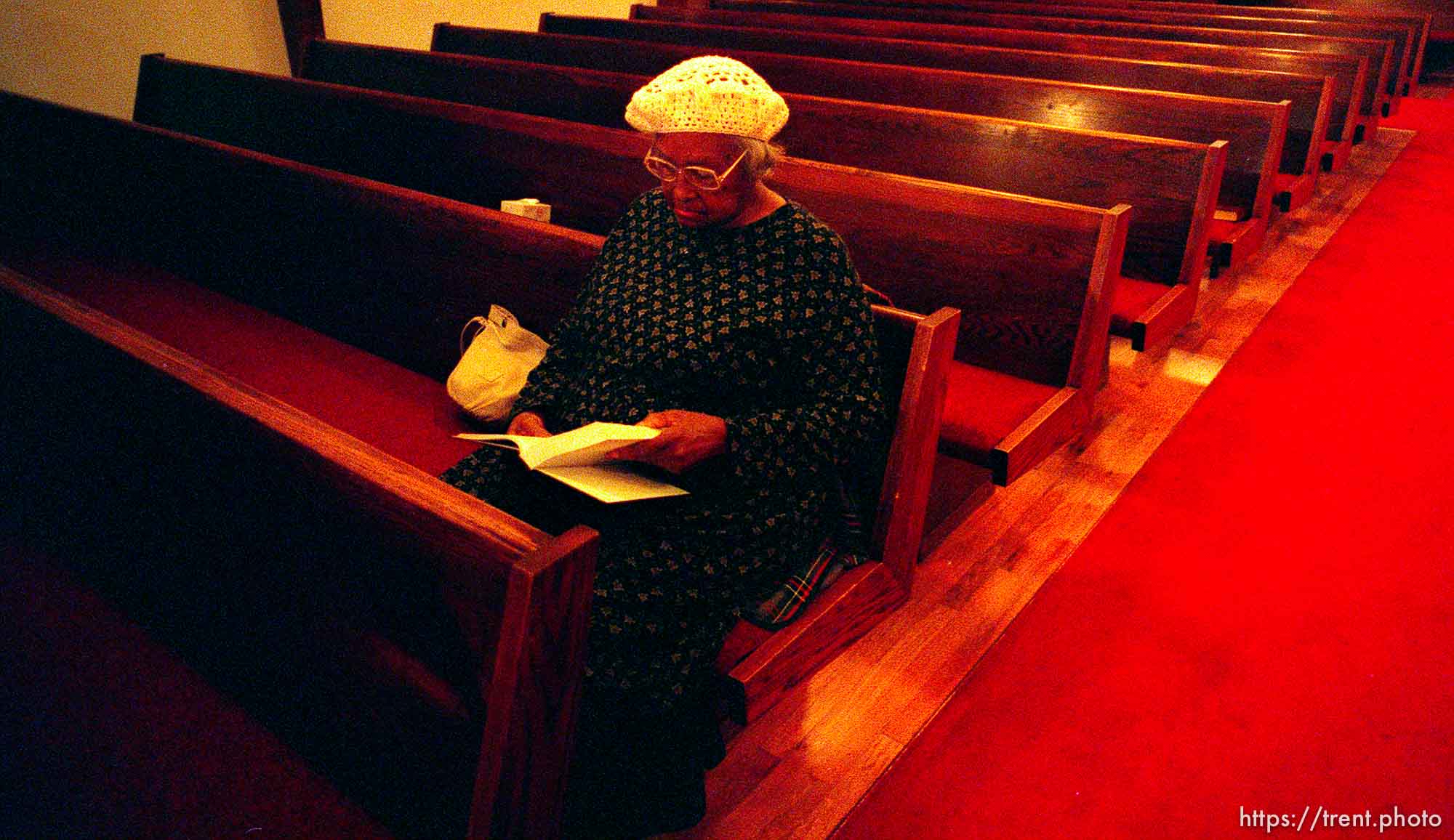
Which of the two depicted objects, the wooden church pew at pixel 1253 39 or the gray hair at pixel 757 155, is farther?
the wooden church pew at pixel 1253 39

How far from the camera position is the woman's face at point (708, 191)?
141 cm

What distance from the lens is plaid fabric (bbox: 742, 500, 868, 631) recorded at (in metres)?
1.42

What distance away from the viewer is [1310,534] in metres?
2.02

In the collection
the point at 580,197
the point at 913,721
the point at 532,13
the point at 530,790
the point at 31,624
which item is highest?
the point at 532,13

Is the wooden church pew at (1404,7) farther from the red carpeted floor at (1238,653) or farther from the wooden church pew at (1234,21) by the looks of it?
the red carpeted floor at (1238,653)

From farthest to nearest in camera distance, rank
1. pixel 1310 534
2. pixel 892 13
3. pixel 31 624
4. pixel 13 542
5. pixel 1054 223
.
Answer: pixel 892 13
pixel 1310 534
pixel 1054 223
pixel 13 542
pixel 31 624

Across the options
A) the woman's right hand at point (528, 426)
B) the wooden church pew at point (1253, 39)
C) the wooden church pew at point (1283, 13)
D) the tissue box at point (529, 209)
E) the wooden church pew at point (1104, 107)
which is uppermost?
the wooden church pew at point (1283, 13)

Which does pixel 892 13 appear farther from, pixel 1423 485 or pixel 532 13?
pixel 1423 485

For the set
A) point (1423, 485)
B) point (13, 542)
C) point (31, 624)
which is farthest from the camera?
point (1423, 485)

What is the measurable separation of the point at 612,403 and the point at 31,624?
0.74m

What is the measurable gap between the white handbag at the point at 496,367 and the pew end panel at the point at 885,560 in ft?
2.00

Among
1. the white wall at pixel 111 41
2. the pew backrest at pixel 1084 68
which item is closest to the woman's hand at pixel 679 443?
the pew backrest at pixel 1084 68

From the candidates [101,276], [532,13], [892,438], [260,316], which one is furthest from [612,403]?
[532,13]

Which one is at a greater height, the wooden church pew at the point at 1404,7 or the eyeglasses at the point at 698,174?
the wooden church pew at the point at 1404,7
